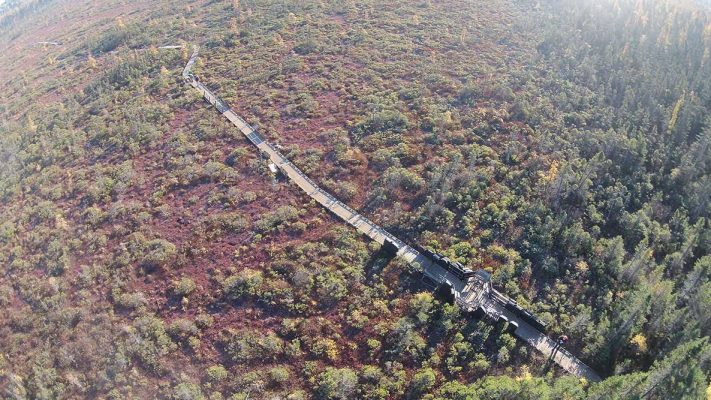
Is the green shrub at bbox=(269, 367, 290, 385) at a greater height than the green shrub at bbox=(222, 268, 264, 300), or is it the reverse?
the green shrub at bbox=(269, 367, 290, 385)

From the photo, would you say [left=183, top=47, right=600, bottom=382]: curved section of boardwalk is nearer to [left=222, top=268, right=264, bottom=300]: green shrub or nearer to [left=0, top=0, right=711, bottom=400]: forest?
[left=0, top=0, right=711, bottom=400]: forest

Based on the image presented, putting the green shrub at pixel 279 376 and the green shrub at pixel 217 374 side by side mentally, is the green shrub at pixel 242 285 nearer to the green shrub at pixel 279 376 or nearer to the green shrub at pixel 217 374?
the green shrub at pixel 217 374

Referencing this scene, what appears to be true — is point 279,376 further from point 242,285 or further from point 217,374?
point 242,285

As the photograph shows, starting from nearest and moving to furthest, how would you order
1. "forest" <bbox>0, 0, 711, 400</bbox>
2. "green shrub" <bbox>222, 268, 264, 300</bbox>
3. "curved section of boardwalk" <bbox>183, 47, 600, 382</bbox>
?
"curved section of boardwalk" <bbox>183, 47, 600, 382</bbox> < "forest" <bbox>0, 0, 711, 400</bbox> < "green shrub" <bbox>222, 268, 264, 300</bbox>

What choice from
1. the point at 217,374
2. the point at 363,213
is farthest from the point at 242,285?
the point at 363,213

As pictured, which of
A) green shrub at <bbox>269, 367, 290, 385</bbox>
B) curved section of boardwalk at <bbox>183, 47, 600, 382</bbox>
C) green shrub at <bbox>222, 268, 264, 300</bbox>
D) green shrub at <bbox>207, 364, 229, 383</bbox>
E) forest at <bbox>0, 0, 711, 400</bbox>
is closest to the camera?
green shrub at <bbox>269, 367, 290, 385</bbox>

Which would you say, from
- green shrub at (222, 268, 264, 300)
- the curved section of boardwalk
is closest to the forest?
green shrub at (222, 268, 264, 300)

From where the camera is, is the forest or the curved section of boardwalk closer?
the curved section of boardwalk

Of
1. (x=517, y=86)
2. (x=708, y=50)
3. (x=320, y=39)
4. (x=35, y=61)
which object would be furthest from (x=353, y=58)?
(x=35, y=61)
